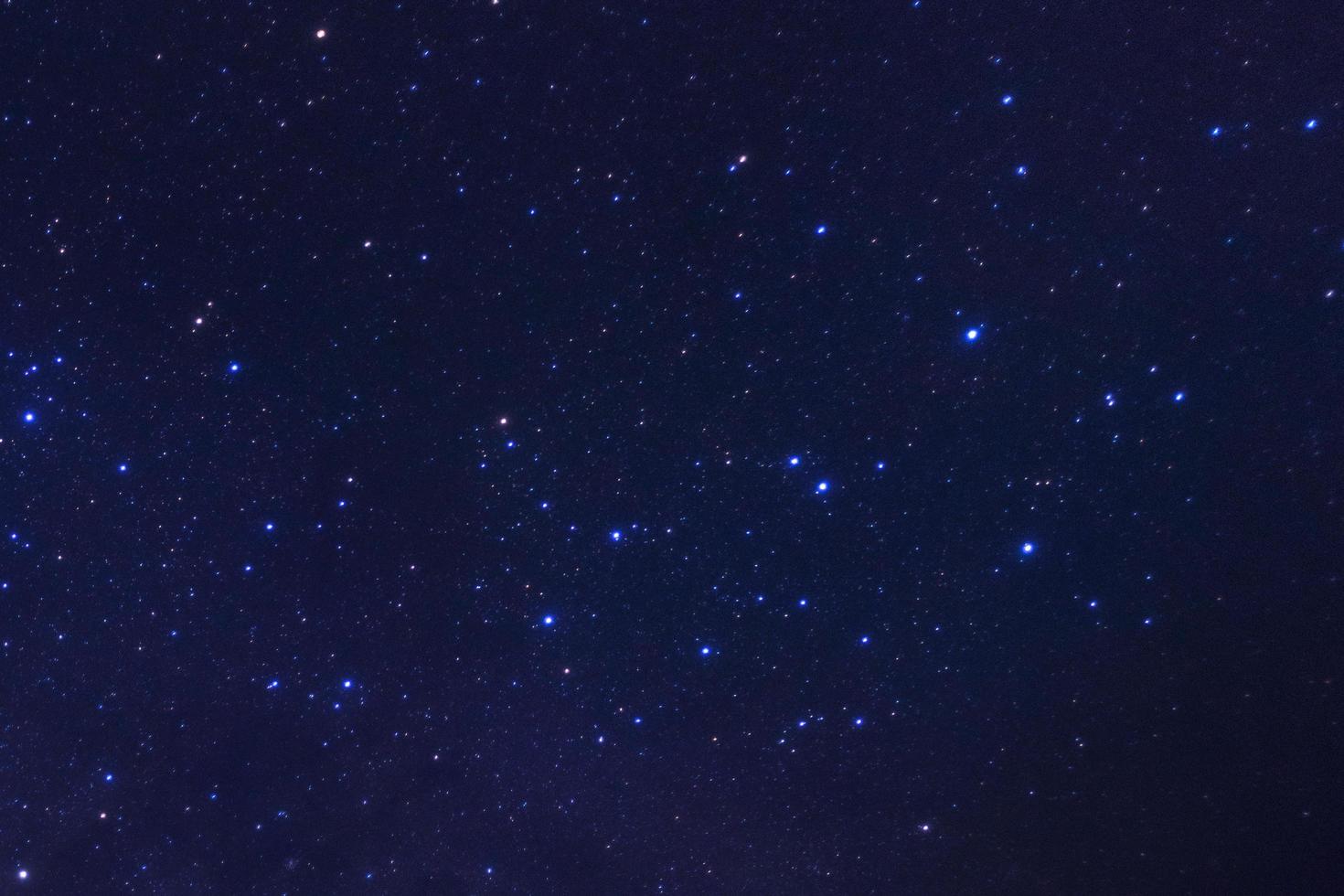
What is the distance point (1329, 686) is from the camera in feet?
3.51

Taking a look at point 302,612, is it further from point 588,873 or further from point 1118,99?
point 1118,99

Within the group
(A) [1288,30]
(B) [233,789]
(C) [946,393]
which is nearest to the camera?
(A) [1288,30]

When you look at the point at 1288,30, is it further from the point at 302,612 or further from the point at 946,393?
the point at 302,612

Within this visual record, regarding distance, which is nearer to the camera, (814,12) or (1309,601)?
(814,12)

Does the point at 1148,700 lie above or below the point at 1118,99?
below

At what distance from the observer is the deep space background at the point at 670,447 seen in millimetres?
922

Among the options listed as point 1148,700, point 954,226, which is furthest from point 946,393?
point 1148,700

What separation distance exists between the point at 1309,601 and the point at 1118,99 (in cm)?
64

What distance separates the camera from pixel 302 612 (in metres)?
1.07

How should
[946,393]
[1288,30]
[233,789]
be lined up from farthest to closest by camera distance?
[233,789] → [946,393] → [1288,30]

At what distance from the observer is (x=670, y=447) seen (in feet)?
3.35

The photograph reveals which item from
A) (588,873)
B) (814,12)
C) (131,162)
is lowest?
(588,873)

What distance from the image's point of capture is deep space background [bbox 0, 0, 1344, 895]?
0.92m

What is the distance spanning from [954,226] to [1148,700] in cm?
64
